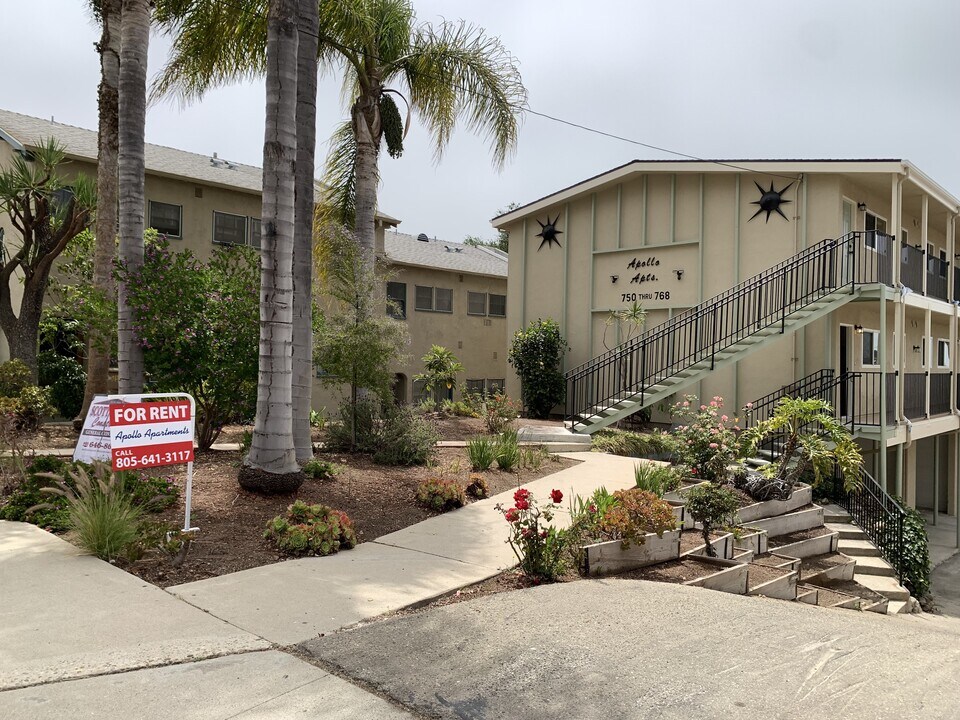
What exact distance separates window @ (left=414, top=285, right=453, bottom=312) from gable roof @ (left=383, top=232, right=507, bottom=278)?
82cm

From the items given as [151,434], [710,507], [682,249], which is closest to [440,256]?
[682,249]

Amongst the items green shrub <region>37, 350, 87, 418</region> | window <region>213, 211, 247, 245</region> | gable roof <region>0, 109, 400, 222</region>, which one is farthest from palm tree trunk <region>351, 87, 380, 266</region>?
green shrub <region>37, 350, 87, 418</region>

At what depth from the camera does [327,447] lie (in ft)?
38.4

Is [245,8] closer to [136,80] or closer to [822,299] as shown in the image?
[136,80]

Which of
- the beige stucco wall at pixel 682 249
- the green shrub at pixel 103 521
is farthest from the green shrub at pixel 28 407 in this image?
→ the beige stucco wall at pixel 682 249

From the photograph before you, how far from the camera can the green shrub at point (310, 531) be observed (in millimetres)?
6758

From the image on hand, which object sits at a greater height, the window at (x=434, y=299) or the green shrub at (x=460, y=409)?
the window at (x=434, y=299)

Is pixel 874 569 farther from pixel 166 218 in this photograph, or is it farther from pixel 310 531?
pixel 166 218

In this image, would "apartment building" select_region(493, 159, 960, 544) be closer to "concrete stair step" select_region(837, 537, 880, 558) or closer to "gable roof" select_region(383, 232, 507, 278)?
"concrete stair step" select_region(837, 537, 880, 558)

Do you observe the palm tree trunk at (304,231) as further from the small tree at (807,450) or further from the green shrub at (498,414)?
the small tree at (807,450)

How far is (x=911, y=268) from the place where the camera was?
1647cm

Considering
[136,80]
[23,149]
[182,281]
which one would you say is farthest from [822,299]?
[23,149]

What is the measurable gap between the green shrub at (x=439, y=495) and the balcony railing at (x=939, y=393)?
45.0 feet

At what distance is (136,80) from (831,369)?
13.3 m
